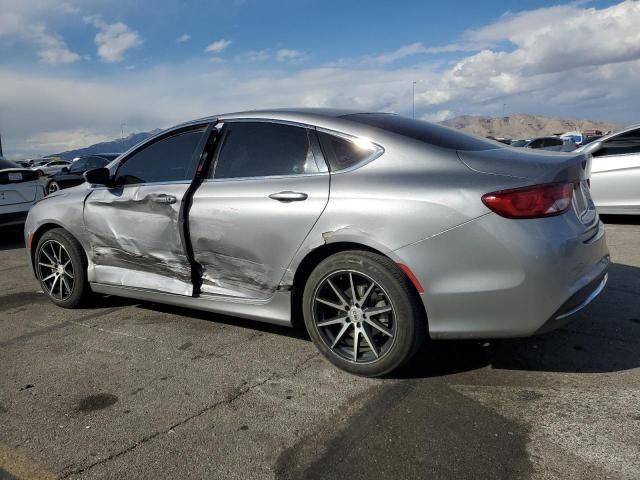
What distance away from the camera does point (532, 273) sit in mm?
2674

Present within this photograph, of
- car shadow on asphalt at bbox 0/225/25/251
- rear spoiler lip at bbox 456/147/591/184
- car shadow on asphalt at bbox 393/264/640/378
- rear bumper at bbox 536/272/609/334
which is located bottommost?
car shadow on asphalt at bbox 393/264/640/378

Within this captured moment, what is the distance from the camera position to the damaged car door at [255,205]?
128 inches

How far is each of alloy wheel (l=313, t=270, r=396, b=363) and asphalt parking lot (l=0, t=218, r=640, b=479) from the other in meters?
0.20

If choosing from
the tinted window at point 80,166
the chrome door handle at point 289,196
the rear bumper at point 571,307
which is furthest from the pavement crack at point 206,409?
the tinted window at point 80,166

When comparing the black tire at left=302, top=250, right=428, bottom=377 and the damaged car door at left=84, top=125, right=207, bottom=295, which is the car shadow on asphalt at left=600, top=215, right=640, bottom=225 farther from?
the damaged car door at left=84, top=125, right=207, bottom=295

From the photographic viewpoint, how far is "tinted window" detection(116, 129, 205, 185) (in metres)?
3.94

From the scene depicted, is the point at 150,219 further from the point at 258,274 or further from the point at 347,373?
the point at 347,373

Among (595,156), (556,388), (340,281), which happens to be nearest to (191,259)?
(340,281)

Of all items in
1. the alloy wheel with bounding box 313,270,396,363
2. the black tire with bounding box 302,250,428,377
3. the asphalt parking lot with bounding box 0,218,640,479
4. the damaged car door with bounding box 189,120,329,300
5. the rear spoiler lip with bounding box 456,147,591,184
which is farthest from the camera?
the damaged car door with bounding box 189,120,329,300

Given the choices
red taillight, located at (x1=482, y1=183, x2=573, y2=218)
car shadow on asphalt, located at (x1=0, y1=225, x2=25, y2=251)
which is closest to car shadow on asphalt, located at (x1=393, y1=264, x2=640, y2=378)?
red taillight, located at (x1=482, y1=183, x2=573, y2=218)

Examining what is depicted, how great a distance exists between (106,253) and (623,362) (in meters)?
3.81

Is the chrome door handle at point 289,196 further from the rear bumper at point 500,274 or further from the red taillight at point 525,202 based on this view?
the red taillight at point 525,202

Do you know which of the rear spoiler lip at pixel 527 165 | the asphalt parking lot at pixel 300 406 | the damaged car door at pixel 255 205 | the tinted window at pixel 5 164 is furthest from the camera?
the tinted window at pixel 5 164

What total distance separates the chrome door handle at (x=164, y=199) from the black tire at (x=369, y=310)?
1.26m
